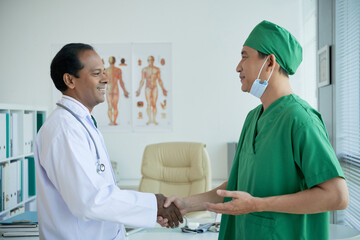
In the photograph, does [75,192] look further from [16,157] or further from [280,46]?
[16,157]

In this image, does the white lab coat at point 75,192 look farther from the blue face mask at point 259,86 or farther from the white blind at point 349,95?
the white blind at point 349,95

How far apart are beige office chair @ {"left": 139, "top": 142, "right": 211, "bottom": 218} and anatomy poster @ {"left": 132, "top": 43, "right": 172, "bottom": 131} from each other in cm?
117

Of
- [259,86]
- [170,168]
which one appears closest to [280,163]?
[259,86]

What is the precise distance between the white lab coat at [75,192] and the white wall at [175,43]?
9.45ft

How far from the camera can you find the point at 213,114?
14.1 feet

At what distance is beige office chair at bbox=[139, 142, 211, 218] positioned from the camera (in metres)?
3.14

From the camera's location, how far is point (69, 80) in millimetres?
1559

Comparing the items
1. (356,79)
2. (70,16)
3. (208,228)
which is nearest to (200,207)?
(208,228)

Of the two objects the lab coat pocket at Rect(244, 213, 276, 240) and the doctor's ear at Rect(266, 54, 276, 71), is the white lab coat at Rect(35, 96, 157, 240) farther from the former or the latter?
the doctor's ear at Rect(266, 54, 276, 71)

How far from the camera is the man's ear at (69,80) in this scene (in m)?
1.55

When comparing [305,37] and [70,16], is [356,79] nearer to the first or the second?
[305,37]

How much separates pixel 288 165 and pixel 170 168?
6.80ft

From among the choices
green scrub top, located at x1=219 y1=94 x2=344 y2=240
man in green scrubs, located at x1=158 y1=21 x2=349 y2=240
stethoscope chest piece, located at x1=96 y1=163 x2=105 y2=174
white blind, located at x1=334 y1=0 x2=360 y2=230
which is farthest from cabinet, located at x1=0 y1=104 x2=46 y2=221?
white blind, located at x1=334 y1=0 x2=360 y2=230

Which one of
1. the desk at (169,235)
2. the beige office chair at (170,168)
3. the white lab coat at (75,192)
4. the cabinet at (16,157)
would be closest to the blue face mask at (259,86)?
the white lab coat at (75,192)
